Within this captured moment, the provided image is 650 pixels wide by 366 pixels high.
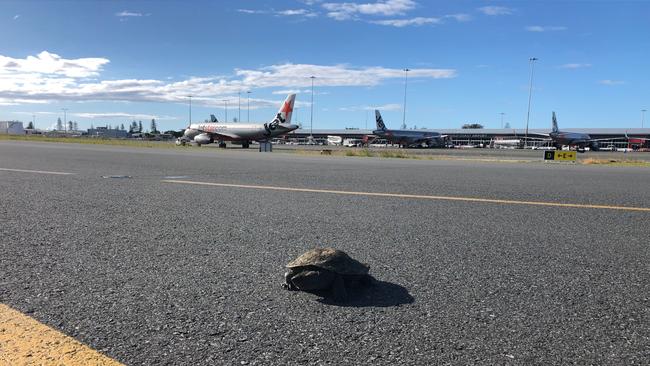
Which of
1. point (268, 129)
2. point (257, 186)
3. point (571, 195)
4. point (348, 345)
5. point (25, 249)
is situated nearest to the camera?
point (348, 345)

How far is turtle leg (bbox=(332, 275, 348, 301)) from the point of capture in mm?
3273

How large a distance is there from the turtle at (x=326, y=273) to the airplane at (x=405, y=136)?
7927cm

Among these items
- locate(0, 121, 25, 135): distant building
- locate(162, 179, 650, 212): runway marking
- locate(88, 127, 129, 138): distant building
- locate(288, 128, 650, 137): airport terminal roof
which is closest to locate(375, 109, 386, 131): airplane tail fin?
locate(288, 128, 650, 137): airport terminal roof

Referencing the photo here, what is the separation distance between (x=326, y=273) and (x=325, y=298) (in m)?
0.16

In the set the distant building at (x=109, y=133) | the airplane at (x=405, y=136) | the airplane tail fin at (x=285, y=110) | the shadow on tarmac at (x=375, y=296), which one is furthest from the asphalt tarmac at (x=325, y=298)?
the distant building at (x=109, y=133)

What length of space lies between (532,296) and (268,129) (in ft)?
177

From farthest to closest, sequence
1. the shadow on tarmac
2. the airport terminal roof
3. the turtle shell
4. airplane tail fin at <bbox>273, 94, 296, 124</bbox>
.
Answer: the airport terminal roof
airplane tail fin at <bbox>273, 94, 296, 124</bbox>
the turtle shell
the shadow on tarmac

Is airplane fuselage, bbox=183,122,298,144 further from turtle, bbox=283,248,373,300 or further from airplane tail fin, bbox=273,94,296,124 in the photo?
turtle, bbox=283,248,373,300

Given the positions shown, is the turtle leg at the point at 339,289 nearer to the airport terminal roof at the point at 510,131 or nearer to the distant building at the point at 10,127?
the airport terminal roof at the point at 510,131

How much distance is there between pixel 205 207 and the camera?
23.3ft

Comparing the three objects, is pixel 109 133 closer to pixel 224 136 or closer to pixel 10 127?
pixel 10 127

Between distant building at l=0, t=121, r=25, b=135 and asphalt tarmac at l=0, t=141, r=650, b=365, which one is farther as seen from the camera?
distant building at l=0, t=121, r=25, b=135

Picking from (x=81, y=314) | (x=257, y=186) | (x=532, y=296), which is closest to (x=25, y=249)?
(x=81, y=314)

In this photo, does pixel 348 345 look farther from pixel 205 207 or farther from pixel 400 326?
pixel 205 207
